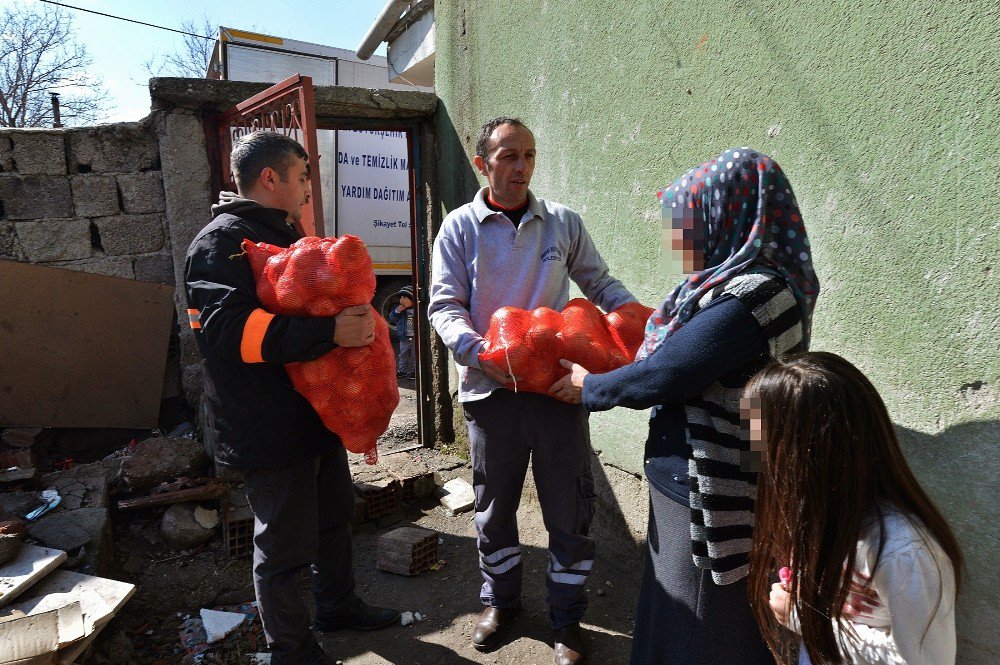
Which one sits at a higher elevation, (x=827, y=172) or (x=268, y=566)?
(x=827, y=172)

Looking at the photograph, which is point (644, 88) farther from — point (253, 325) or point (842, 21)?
point (253, 325)

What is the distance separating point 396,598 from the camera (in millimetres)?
3107

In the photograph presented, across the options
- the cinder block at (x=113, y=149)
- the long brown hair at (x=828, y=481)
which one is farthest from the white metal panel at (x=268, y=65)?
the long brown hair at (x=828, y=481)

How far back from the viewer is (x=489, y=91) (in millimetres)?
4156

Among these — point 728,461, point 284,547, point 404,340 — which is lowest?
point 284,547

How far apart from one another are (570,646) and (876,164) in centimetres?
209

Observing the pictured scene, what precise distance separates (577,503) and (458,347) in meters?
0.80

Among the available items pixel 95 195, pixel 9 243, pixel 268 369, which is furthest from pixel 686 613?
pixel 9 243

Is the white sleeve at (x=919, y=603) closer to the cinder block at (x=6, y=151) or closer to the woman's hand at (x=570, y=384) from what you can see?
the woman's hand at (x=570, y=384)

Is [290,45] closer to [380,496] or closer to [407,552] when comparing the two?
[380,496]

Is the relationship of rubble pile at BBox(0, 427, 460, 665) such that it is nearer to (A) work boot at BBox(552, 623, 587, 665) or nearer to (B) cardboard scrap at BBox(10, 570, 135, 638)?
(B) cardboard scrap at BBox(10, 570, 135, 638)

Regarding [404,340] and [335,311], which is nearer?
[335,311]

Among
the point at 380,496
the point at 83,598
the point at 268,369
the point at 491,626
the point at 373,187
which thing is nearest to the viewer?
the point at 268,369

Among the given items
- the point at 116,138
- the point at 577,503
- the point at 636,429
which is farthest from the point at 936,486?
the point at 116,138
